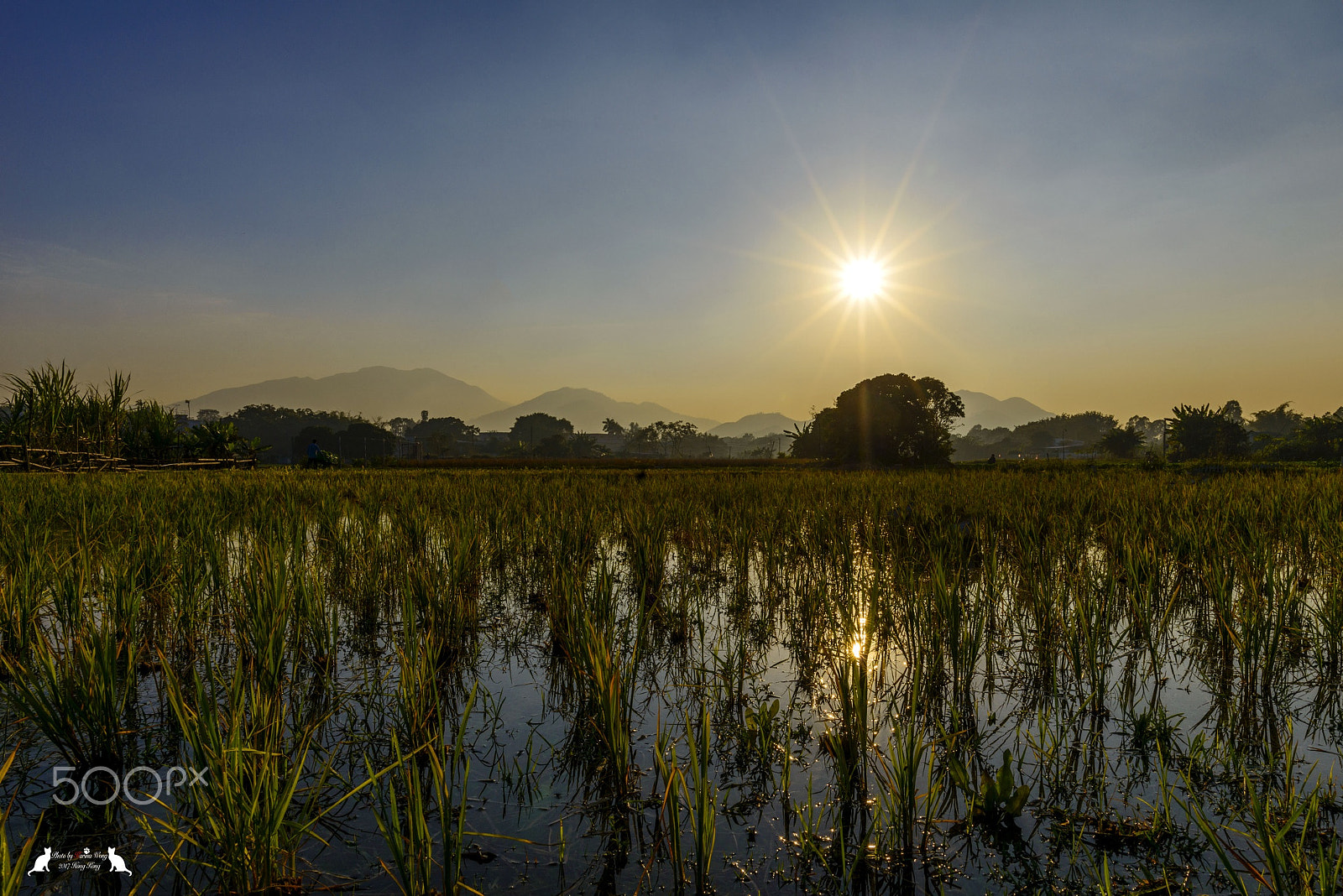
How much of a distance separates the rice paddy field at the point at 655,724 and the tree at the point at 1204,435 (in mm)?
52082

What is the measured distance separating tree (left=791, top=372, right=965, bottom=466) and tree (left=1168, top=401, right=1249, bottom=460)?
27194 mm

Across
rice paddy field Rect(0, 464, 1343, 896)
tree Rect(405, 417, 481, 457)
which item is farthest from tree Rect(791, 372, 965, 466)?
tree Rect(405, 417, 481, 457)

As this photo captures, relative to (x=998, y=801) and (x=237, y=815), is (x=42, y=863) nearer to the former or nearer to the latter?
(x=237, y=815)

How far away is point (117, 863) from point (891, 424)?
3154 cm

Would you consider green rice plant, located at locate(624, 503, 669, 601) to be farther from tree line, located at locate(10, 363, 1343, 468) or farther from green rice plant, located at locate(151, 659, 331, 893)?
tree line, located at locate(10, 363, 1343, 468)

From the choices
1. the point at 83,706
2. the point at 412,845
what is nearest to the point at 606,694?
the point at 412,845

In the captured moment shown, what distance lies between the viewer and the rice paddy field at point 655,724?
1.79 metres

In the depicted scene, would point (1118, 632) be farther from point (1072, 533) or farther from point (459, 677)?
point (459, 677)

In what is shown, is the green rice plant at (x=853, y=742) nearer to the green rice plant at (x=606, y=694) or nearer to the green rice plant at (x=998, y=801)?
the green rice plant at (x=998, y=801)

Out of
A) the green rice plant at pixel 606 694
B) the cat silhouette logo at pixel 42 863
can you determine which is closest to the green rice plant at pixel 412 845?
the green rice plant at pixel 606 694

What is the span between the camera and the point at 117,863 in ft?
5.74

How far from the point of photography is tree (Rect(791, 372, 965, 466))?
30766 millimetres

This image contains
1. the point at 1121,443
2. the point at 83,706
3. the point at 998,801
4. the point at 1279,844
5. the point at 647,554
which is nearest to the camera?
the point at 1279,844

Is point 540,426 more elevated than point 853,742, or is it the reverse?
point 540,426
